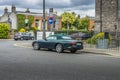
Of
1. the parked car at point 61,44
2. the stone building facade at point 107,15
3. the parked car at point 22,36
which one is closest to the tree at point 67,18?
the parked car at point 22,36

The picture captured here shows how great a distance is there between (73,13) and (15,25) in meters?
27.5

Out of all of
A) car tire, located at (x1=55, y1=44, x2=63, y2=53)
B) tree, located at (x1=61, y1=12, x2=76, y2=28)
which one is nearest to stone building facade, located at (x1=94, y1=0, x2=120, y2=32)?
car tire, located at (x1=55, y1=44, x2=63, y2=53)

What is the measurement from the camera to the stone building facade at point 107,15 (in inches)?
1480

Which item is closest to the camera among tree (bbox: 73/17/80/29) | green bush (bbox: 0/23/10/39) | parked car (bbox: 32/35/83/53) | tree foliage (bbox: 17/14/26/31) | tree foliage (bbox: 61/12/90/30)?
parked car (bbox: 32/35/83/53)

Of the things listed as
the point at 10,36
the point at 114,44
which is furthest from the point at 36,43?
the point at 10,36

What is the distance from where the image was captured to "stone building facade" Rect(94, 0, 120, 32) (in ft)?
123

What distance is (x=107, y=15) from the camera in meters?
38.1

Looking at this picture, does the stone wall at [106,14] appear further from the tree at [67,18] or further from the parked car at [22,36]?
the tree at [67,18]

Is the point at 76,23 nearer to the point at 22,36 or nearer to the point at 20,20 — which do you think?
the point at 20,20

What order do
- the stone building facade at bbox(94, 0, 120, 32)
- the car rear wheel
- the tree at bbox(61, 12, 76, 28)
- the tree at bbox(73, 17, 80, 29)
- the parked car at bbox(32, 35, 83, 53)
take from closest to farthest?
the parked car at bbox(32, 35, 83, 53), the car rear wheel, the stone building facade at bbox(94, 0, 120, 32), the tree at bbox(61, 12, 76, 28), the tree at bbox(73, 17, 80, 29)

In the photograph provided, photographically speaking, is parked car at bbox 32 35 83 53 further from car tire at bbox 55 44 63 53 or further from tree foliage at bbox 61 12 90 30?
tree foliage at bbox 61 12 90 30

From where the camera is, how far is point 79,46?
2683 centimetres

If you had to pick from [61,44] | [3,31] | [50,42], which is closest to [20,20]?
[3,31]

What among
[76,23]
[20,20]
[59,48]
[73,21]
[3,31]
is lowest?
[59,48]
